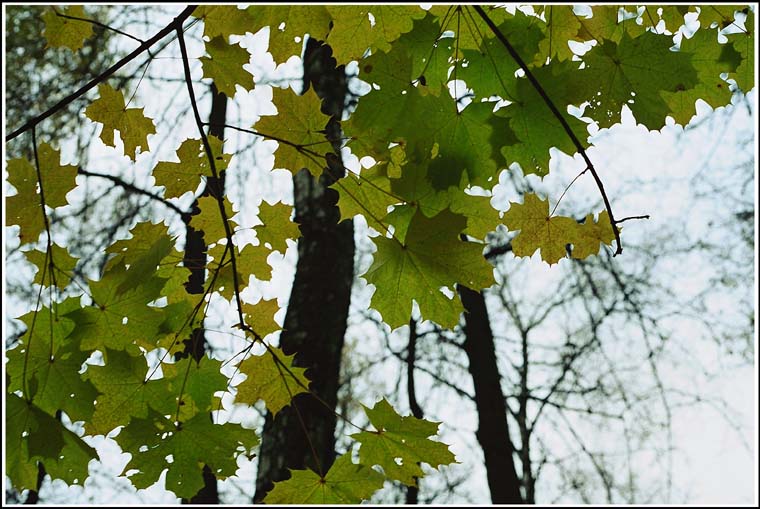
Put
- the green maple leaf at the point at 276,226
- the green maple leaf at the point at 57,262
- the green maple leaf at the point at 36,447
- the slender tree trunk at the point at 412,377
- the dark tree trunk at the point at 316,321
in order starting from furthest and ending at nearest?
the slender tree trunk at the point at 412,377, the dark tree trunk at the point at 316,321, the green maple leaf at the point at 276,226, the green maple leaf at the point at 57,262, the green maple leaf at the point at 36,447

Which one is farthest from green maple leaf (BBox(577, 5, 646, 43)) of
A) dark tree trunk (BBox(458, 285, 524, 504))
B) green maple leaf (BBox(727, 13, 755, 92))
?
dark tree trunk (BBox(458, 285, 524, 504))

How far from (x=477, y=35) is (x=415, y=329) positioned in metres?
4.26

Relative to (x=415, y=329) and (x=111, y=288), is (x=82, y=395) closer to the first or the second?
(x=111, y=288)

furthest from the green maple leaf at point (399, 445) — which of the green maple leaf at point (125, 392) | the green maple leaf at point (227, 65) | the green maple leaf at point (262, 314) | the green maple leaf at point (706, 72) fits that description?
the green maple leaf at point (706, 72)

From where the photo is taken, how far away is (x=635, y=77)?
1.59 m

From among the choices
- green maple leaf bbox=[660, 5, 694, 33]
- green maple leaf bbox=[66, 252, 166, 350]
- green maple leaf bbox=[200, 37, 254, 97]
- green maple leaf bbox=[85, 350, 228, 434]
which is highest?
green maple leaf bbox=[660, 5, 694, 33]

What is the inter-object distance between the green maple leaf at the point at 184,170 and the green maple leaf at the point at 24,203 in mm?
338

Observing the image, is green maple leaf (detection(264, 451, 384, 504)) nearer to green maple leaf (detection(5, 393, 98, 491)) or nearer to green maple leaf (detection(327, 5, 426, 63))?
green maple leaf (detection(5, 393, 98, 491))

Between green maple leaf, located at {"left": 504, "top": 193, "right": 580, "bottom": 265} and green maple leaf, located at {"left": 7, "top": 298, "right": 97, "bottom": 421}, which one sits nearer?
green maple leaf, located at {"left": 7, "top": 298, "right": 97, "bottom": 421}

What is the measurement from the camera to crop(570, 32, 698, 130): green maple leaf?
1.57m

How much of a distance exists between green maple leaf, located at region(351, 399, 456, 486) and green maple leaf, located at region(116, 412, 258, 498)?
299 millimetres

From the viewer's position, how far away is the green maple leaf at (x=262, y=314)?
2158mm

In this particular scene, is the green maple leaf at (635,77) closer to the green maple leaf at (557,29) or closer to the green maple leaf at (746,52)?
the green maple leaf at (557,29)

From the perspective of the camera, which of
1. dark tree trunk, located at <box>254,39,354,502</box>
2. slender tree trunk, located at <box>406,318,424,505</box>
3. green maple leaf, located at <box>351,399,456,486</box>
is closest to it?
green maple leaf, located at <box>351,399,456,486</box>
